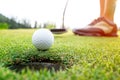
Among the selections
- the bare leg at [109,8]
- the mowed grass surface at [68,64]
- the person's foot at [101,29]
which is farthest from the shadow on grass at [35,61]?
the person's foot at [101,29]

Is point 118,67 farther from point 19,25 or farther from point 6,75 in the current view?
point 19,25

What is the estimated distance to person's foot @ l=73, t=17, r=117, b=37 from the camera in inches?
212

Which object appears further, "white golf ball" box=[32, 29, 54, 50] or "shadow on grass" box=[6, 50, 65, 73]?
"white golf ball" box=[32, 29, 54, 50]

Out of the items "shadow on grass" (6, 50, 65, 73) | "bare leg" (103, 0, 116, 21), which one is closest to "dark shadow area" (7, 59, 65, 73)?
"shadow on grass" (6, 50, 65, 73)

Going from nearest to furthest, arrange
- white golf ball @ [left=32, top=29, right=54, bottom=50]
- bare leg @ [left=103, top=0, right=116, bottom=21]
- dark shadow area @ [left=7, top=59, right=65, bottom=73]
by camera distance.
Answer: dark shadow area @ [left=7, top=59, right=65, bottom=73] → white golf ball @ [left=32, top=29, right=54, bottom=50] → bare leg @ [left=103, top=0, right=116, bottom=21]

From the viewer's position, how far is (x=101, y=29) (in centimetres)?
538

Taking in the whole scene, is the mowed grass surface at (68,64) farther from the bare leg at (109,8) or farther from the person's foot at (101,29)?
the person's foot at (101,29)

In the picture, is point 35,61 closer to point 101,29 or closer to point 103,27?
point 101,29

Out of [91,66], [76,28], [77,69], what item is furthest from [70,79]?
[76,28]

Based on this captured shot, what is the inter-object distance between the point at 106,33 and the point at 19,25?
2854 mm

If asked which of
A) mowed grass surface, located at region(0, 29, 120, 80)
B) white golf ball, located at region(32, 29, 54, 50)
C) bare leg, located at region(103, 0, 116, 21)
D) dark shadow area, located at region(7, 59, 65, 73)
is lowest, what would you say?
dark shadow area, located at region(7, 59, 65, 73)

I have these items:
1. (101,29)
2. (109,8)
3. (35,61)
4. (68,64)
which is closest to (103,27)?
(101,29)

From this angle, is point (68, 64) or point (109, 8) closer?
point (68, 64)

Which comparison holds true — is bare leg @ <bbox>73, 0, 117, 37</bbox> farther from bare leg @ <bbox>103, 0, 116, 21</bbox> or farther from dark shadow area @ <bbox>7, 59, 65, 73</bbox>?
dark shadow area @ <bbox>7, 59, 65, 73</bbox>
